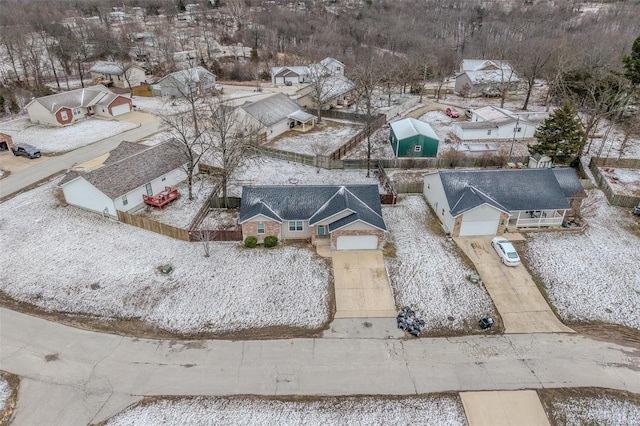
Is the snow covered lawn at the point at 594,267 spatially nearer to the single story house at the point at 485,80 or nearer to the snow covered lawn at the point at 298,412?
the snow covered lawn at the point at 298,412

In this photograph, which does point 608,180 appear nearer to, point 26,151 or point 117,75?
point 26,151

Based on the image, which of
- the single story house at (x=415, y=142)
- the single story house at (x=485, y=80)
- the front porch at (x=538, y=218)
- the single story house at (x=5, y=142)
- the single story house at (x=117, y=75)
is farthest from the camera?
the single story house at (x=117, y=75)

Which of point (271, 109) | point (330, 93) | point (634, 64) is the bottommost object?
point (330, 93)

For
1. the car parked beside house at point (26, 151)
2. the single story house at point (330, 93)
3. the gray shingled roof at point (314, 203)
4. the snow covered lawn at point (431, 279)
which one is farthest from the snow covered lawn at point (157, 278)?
the single story house at point (330, 93)

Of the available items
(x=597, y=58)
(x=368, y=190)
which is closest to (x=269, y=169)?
(x=368, y=190)

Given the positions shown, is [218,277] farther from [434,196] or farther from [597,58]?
[597,58]

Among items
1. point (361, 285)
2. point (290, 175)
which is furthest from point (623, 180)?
point (290, 175)
